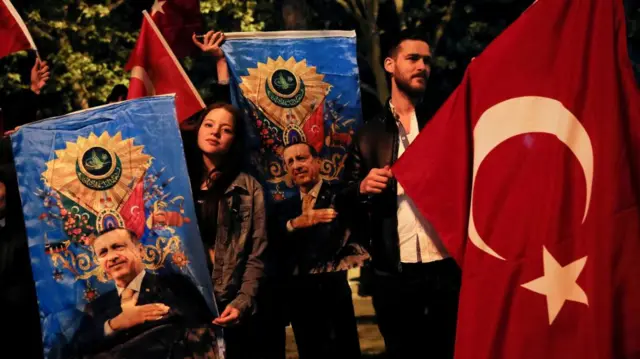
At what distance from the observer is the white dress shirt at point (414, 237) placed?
5.68 meters

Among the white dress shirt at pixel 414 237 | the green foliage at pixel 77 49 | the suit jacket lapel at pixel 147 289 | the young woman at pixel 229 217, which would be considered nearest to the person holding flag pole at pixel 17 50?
the young woman at pixel 229 217

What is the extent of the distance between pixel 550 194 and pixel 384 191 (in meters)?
0.93

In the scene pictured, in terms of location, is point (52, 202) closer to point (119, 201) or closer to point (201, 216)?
point (119, 201)

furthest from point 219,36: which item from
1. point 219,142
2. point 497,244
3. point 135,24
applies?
point 135,24

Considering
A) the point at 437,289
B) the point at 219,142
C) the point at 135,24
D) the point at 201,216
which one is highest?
the point at 135,24

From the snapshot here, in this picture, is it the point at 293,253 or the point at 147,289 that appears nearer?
the point at 147,289

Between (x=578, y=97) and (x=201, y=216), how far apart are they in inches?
80.0

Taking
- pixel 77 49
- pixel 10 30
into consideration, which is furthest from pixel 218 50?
pixel 77 49

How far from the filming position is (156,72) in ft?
24.2

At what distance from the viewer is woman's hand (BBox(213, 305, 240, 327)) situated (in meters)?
5.79

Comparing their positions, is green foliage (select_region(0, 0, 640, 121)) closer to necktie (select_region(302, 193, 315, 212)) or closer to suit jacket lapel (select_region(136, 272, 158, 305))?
necktie (select_region(302, 193, 315, 212))

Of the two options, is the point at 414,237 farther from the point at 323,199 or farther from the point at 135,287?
the point at 135,287

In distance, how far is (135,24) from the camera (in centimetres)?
1758

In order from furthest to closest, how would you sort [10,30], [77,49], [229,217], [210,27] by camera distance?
[77,49]
[210,27]
[10,30]
[229,217]
